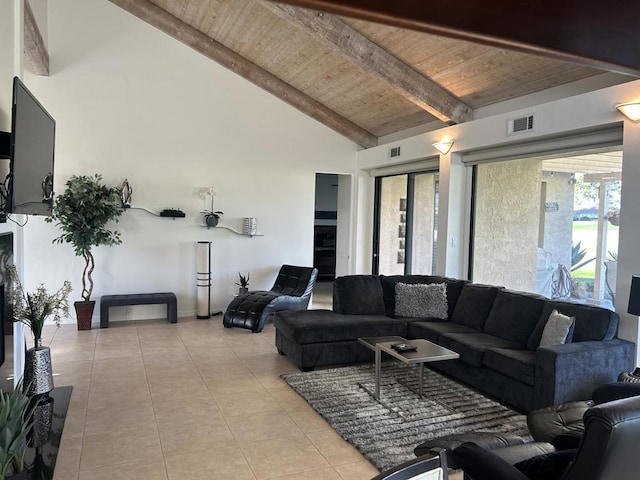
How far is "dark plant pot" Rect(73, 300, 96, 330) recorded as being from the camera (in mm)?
6043

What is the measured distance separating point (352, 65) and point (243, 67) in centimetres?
188

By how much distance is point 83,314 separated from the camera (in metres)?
6.05

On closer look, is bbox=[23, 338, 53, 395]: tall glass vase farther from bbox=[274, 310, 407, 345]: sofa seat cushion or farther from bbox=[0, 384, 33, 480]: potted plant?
bbox=[274, 310, 407, 345]: sofa seat cushion

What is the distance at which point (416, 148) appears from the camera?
252 inches

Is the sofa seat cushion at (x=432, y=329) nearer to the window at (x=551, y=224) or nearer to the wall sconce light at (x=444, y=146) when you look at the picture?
the window at (x=551, y=224)

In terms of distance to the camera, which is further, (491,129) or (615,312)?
(491,129)

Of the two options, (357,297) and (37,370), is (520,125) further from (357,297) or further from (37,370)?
(37,370)

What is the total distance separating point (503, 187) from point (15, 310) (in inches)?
200

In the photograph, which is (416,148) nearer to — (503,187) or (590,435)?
(503,187)

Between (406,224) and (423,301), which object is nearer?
(423,301)

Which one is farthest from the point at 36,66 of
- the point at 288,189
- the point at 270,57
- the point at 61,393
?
the point at 61,393

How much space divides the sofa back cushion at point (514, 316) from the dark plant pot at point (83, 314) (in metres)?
4.89

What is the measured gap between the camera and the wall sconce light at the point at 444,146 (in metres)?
5.73

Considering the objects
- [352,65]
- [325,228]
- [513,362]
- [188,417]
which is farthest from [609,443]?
[325,228]
